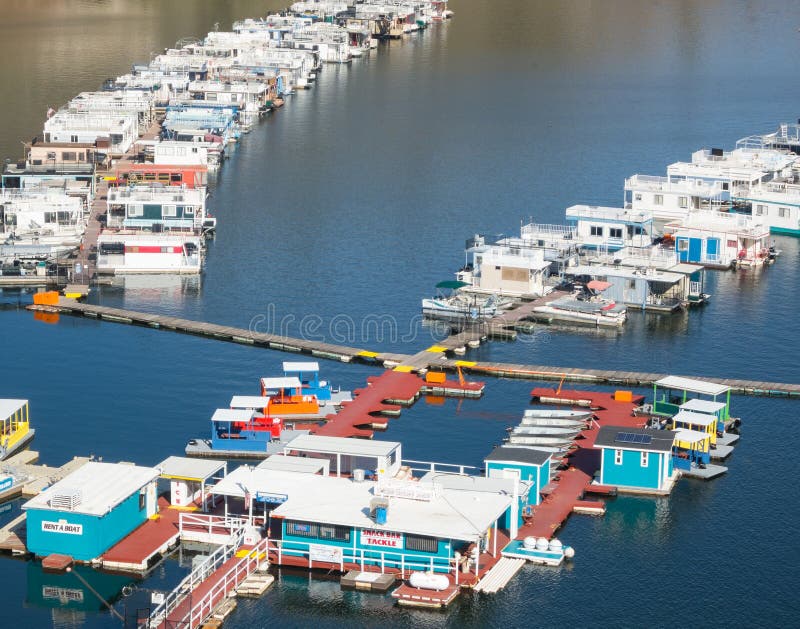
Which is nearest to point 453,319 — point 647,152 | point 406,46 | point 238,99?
point 647,152

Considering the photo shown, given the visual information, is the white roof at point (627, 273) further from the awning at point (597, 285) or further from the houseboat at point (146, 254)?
the houseboat at point (146, 254)

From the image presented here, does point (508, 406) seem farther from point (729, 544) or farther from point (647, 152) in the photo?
point (647, 152)

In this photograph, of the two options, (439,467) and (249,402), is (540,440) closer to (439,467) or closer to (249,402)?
(439,467)

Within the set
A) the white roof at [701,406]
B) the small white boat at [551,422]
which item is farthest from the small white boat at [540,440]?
the white roof at [701,406]

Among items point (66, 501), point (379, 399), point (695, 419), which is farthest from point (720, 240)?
point (66, 501)

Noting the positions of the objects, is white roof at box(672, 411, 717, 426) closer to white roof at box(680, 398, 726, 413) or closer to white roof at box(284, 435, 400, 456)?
white roof at box(680, 398, 726, 413)
